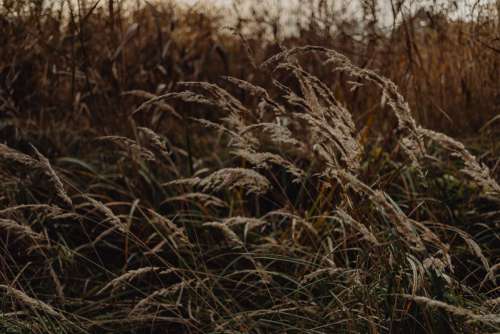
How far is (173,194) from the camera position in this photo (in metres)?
2.49

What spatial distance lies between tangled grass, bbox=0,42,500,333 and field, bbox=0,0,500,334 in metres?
0.01

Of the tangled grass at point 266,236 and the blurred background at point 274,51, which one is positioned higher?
the blurred background at point 274,51

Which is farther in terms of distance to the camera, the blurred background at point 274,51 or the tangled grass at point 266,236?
the blurred background at point 274,51

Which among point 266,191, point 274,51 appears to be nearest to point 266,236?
point 266,191

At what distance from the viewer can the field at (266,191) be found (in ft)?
4.21

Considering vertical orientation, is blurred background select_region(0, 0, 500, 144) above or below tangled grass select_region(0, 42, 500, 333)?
above

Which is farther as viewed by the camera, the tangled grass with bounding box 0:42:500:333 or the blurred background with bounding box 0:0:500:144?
the blurred background with bounding box 0:0:500:144

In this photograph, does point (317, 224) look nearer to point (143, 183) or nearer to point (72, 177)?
point (143, 183)

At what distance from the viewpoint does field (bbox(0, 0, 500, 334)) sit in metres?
1.28

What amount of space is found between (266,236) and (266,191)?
0.94 ft

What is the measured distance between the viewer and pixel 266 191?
2.39 metres

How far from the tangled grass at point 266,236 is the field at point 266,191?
0.04 ft

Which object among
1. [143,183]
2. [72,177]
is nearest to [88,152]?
[72,177]

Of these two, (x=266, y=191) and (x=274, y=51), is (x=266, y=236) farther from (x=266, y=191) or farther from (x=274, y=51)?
(x=274, y=51)
